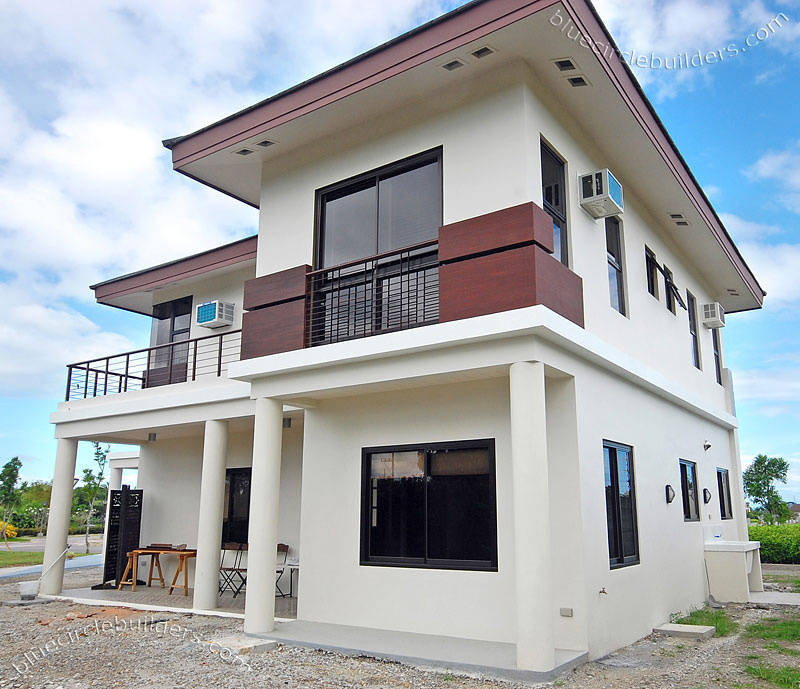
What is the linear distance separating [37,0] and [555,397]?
28.7 ft

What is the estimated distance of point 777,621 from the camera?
29.2ft

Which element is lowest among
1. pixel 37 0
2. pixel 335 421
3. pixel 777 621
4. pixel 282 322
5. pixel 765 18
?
pixel 777 621

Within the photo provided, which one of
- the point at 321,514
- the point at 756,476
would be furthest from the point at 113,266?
the point at 756,476

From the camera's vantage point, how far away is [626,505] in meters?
7.90

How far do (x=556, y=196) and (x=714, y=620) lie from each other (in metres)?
5.91

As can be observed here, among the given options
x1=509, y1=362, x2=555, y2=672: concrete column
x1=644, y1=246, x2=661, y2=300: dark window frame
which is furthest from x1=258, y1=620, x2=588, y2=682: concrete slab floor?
x1=644, y1=246, x2=661, y2=300: dark window frame

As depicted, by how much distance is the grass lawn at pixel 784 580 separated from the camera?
13175mm

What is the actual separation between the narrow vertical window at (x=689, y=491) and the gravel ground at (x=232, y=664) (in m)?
2.72

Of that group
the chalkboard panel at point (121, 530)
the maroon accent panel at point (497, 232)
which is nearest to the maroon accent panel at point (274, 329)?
the maroon accent panel at point (497, 232)

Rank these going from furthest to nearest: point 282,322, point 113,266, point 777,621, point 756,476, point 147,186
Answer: point 756,476 → point 113,266 → point 147,186 → point 777,621 → point 282,322

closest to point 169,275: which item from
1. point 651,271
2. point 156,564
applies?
point 156,564

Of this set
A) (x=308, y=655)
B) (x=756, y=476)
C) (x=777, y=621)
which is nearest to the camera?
(x=308, y=655)

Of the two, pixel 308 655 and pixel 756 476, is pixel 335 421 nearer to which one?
pixel 308 655

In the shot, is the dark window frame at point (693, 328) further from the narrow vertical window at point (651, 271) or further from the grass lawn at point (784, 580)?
the grass lawn at point (784, 580)
